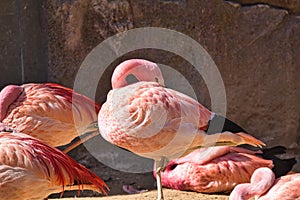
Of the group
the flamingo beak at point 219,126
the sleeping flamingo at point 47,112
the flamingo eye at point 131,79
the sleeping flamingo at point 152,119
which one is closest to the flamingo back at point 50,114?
the sleeping flamingo at point 47,112

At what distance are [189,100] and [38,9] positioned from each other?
156cm

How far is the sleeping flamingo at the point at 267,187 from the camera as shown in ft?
11.2

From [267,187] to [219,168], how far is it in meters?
0.81

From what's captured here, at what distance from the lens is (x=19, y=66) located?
4840mm

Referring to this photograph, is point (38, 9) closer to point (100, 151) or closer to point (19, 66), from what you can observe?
point (19, 66)

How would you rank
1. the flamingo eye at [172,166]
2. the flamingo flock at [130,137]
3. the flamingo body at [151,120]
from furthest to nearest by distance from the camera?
the flamingo eye at [172,166]
the flamingo body at [151,120]
the flamingo flock at [130,137]

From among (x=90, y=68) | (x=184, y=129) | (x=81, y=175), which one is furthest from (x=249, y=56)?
(x=81, y=175)

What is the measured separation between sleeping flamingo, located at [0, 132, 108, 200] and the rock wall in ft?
4.94

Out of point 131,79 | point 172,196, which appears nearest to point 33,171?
point 172,196

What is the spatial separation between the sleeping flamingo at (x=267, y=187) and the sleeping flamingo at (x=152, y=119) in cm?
35

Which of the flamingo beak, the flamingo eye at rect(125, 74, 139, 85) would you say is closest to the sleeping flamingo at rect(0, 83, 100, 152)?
the flamingo eye at rect(125, 74, 139, 85)

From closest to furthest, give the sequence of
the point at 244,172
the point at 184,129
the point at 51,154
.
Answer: the point at 51,154
the point at 184,129
the point at 244,172

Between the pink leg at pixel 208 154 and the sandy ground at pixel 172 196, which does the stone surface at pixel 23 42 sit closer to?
the sandy ground at pixel 172 196

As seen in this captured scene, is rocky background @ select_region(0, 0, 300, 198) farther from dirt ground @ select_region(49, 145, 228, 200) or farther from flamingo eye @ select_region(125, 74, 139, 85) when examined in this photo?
flamingo eye @ select_region(125, 74, 139, 85)
